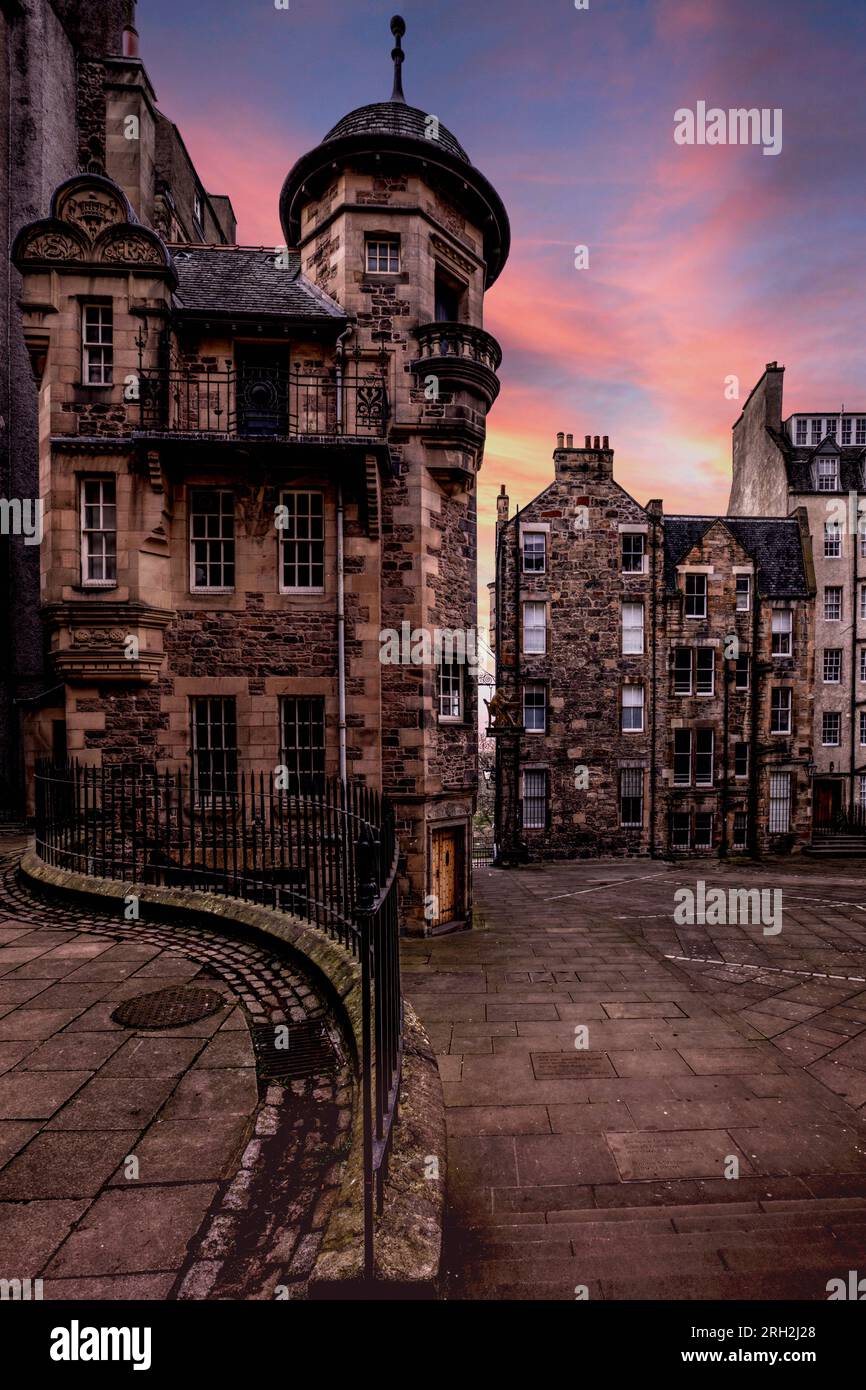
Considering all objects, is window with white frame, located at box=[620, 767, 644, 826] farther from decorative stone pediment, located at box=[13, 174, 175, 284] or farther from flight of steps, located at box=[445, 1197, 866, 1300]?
decorative stone pediment, located at box=[13, 174, 175, 284]

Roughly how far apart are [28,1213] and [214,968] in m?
3.38

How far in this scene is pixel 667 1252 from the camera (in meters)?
3.79

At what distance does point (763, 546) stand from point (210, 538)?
24354 millimetres

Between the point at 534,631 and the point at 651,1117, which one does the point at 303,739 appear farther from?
the point at 534,631

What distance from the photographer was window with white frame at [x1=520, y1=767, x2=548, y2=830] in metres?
25.1

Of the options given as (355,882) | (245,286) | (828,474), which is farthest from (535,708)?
(828,474)

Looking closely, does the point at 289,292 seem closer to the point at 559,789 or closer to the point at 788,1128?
the point at 788,1128

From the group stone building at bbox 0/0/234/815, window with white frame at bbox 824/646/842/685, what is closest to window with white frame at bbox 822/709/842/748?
window with white frame at bbox 824/646/842/685

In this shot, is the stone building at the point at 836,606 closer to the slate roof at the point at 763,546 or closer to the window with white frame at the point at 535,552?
the slate roof at the point at 763,546

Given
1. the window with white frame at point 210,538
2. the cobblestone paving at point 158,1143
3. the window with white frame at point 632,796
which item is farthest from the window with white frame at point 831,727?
the cobblestone paving at point 158,1143

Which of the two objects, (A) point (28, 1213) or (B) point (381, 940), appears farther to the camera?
(B) point (381, 940)
